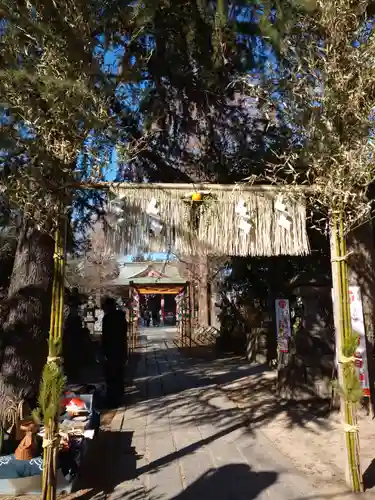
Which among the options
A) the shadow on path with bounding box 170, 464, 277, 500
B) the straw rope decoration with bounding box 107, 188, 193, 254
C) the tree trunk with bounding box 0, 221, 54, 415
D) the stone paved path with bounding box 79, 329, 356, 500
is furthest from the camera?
the tree trunk with bounding box 0, 221, 54, 415

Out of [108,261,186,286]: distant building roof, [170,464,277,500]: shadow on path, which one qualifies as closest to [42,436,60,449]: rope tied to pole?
[170,464,277,500]: shadow on path

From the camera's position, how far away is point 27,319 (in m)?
5.64

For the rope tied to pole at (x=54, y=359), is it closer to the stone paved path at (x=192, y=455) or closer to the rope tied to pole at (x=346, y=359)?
the stone paved path at (x=192, y=455)

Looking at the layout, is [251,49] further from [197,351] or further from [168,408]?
[197,351]

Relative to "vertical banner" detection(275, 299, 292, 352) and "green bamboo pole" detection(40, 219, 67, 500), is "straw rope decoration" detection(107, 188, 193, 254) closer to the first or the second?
"green bamboo pole" detection(40, 219, 67, 500)

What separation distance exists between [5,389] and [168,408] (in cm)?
309

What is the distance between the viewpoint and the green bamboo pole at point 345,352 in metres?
3.90

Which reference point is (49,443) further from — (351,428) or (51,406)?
(351,428)

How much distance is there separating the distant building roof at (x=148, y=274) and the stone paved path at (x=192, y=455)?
1050cm

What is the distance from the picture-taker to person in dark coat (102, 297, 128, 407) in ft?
25.6

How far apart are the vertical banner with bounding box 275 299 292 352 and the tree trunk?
441 cm

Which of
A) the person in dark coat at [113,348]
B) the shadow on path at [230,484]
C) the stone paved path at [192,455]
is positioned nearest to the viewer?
the shadow on path at [230,484]

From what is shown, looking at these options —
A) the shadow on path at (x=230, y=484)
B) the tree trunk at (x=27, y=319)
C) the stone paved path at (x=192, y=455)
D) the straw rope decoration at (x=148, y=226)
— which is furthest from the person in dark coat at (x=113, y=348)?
the straw rope decoration at (x=148, y=226)

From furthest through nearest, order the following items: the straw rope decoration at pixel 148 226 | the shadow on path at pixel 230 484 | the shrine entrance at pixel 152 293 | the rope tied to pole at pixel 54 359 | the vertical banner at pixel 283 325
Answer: the shrine entrance at pixel 152 293 → the vertical banner at pixel 283 325 → the straw rope decoration at pixel 148 226 → the shadow on path at pixel 230 484 → the rope tied to pole at pixel 54 359
